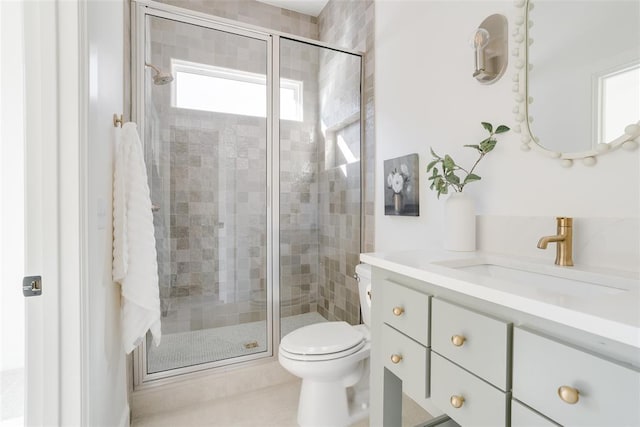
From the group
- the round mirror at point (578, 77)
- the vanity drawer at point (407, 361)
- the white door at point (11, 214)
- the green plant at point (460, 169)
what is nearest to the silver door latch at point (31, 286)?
the white door at point (11, 214)

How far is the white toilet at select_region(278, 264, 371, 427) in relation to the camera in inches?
59.7

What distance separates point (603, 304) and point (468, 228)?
2.27 feet

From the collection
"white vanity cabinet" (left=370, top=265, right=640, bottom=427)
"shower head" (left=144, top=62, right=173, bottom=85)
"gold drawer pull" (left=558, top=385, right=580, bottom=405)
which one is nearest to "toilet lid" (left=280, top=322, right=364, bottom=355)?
"white vanity cabinet" (left=370, top=265, right=640, bottom=427)

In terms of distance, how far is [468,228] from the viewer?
1.26 metres

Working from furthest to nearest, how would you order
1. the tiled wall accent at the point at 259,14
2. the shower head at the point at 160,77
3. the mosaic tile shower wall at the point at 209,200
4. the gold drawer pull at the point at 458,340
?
the tiled wall accent at the point at 259,14 < the mosaic tile shower wall at the point at 209,200 < the shower head at the point at 160,77 < the gold drawer pull at the point at 458,340

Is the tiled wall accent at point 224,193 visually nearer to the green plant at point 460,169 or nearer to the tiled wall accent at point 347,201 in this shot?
the tiled wall accent at point 347,201

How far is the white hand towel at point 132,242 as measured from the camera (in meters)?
1.27

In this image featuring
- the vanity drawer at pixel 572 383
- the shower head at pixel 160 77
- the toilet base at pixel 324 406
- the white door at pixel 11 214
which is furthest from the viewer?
the shower head at pixel 160 77

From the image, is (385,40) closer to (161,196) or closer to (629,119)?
(629,119)

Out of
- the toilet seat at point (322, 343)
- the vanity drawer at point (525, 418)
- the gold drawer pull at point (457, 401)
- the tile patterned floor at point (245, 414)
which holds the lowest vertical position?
the tile patterned floor at point (245, 414)

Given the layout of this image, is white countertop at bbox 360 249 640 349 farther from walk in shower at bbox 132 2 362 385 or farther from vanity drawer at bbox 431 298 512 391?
walk in shower at bbox 132 2 362 385

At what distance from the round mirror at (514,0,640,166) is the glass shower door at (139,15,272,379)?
5.11ft

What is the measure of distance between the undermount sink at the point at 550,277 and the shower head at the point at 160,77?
78.6 inches

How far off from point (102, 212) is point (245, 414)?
1346 millimetres
